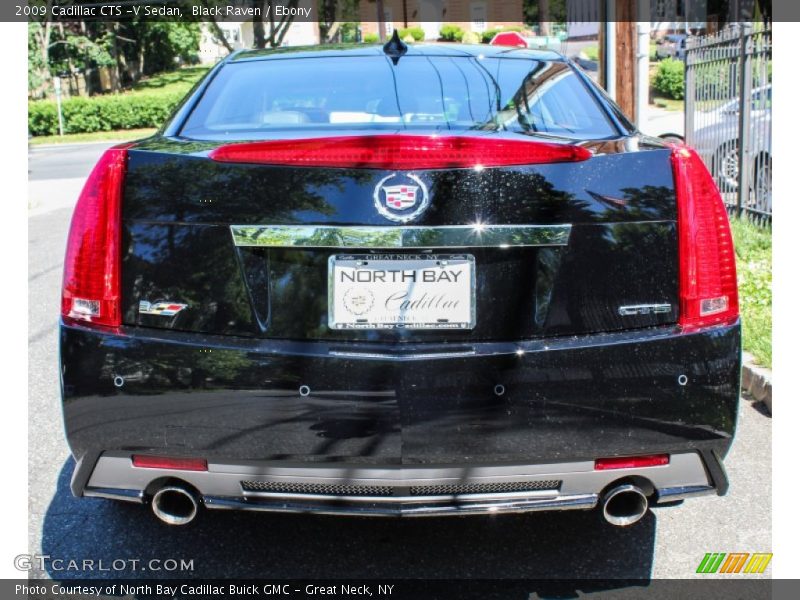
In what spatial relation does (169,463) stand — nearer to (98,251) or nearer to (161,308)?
(161,308)

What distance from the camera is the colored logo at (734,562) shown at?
3150 millimetres

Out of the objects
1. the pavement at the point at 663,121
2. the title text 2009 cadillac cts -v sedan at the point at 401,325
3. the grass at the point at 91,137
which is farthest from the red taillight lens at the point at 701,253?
the grass at the point at 91,137

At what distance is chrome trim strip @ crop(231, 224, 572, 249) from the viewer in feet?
8.11

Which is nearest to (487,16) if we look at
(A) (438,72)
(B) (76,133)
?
(B) (76,133)

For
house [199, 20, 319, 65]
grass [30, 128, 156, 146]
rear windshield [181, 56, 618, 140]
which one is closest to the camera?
rear windshield [181, 56, 618, 140]

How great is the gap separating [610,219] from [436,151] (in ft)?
1.75

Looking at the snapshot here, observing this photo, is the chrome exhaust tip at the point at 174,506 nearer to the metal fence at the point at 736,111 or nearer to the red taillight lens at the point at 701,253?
the red taillight lens at the point at 701,253

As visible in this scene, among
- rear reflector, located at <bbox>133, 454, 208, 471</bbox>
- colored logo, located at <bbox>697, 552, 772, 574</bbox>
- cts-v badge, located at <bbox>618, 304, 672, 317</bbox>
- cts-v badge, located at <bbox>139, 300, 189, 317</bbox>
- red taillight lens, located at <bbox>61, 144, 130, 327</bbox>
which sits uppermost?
red taillight lens, located at <bbox>61, 144, 130, 327</bbox>

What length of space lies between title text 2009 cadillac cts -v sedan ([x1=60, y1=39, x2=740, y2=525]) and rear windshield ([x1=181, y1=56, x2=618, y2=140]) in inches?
15.0

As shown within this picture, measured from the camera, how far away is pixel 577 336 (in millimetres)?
2547

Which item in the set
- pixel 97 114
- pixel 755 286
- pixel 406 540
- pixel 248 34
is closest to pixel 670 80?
pixel 248 34

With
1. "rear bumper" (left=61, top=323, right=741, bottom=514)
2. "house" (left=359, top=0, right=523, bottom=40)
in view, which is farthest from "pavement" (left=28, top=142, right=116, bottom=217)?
"house" (left=359, top=0, right=523, bottom=40)

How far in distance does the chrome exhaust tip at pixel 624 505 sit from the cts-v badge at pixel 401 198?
1.04 meters

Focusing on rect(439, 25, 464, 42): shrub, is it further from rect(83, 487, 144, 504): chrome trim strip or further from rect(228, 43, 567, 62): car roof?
rect(83, 487, 144, 504): chrome trim strip
